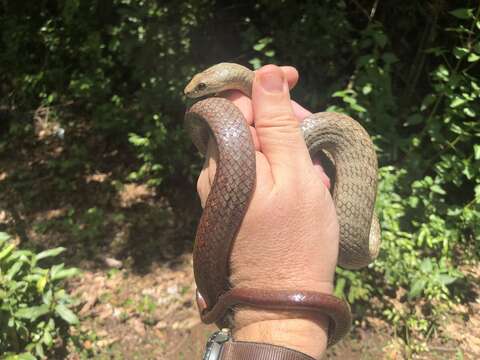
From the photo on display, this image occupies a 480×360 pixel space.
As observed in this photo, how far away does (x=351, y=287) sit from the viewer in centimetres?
393

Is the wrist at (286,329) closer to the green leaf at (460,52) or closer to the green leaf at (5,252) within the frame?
the green leaf at (5,252)

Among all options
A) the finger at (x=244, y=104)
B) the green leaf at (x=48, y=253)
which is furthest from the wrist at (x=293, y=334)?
the green leaf at (x=48, y=253)

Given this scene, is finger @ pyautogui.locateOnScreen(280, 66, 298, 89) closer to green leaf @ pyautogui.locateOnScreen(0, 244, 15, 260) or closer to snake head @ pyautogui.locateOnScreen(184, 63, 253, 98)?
snake head @ pyautogui.locateOnScreen(184, 63, 253, 98)

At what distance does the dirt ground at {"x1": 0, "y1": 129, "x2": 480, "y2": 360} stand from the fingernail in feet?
8.22

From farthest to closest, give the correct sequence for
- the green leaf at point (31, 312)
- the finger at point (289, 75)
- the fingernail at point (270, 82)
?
1. the green leaf at point (31, 312)
2. the finger at point (289, 75)
3. the fingernail at point (270, 82)

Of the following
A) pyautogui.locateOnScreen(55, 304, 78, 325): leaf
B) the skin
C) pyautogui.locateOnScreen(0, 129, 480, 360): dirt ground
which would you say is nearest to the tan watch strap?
the skin

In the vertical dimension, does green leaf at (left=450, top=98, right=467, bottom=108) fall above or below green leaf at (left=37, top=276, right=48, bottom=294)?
above

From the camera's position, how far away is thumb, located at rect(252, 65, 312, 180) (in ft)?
7.03

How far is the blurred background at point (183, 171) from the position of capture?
3814mm

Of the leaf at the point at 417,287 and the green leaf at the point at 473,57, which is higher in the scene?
the green leaf at the point at 473,57

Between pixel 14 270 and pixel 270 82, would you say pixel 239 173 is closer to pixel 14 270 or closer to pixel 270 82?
pixel 270 82

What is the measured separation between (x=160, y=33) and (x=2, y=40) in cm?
324

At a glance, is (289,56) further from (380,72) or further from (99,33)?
(99,33)

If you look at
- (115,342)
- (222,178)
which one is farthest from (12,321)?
(222,178)
